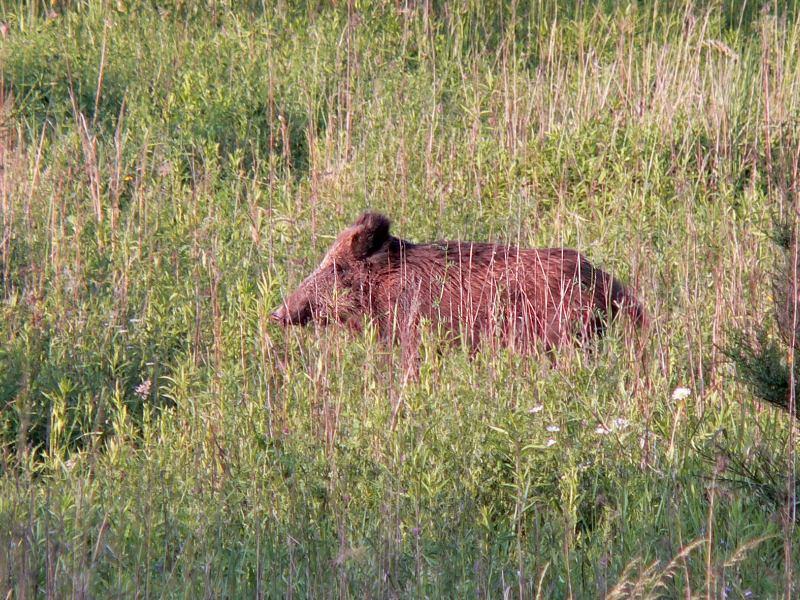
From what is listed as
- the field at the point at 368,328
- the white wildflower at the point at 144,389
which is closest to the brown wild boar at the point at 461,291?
the field at the point at 368,328

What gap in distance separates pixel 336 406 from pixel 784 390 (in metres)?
1.73

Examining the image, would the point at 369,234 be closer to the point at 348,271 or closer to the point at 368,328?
the point at 348,271

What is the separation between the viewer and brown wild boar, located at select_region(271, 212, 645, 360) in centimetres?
570

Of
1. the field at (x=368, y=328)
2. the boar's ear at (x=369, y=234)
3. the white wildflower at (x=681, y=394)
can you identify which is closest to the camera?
the field at (x=368, y=328)

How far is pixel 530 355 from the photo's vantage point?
5223 millimetres

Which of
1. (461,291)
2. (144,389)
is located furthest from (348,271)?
(144,389)

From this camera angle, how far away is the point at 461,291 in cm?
604

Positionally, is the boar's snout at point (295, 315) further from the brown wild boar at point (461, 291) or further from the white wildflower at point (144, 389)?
the white wildflower at point (144, 389)

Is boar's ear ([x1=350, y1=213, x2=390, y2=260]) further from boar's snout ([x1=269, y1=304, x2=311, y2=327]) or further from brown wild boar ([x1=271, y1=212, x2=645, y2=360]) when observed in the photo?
boar's snout ([x1=269, y1=304, x2=311, y2=327])

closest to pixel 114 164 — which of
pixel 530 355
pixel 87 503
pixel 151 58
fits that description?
pixel 151 58

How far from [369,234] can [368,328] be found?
3.99 ft

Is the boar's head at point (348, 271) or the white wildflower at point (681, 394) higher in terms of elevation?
the white wildflower at point (681, 394)

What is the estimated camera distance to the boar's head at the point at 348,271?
21.3ft

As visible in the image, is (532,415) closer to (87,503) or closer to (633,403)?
(633,403)
